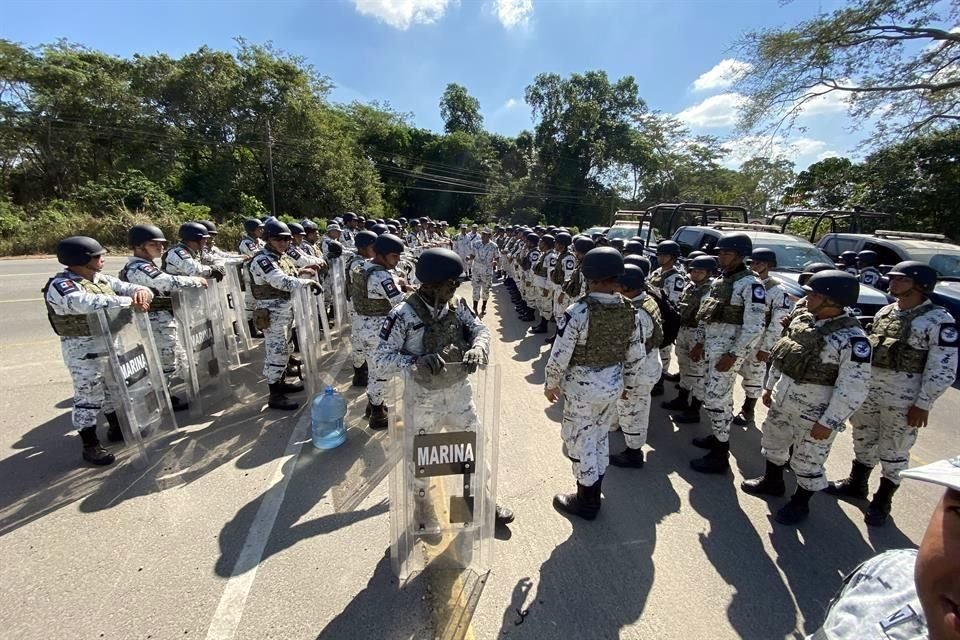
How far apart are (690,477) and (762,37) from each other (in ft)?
58.0

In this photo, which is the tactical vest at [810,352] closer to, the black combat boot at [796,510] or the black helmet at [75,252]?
the black combat boot at [796,510]

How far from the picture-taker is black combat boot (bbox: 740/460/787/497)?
3600 mm

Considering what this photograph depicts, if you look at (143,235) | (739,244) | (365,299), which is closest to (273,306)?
(365,299)

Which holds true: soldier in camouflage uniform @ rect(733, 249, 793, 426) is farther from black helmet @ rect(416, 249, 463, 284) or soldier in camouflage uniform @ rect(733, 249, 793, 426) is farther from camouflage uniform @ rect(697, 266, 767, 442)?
black helmet @ rect(416, 249, 463, 284)

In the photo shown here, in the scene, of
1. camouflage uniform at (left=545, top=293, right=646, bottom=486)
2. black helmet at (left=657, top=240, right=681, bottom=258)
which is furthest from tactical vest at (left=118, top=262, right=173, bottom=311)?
black helmet at (left=657, top=240, right=681, bottom=258)

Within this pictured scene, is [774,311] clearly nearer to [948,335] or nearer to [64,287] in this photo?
[948,335]

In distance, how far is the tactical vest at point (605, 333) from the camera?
298cm

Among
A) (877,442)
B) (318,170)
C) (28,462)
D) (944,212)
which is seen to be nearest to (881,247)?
(877,442)

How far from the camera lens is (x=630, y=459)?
4.04 metres

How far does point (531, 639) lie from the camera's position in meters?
2.31

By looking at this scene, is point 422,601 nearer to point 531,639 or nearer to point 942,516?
point 531,639

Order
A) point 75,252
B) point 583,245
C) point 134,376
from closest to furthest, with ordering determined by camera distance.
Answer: point 75,252 < point 134,376 < point 583,245

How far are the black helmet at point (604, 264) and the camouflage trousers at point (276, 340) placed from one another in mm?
3809

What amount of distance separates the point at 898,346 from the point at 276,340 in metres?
6.00
